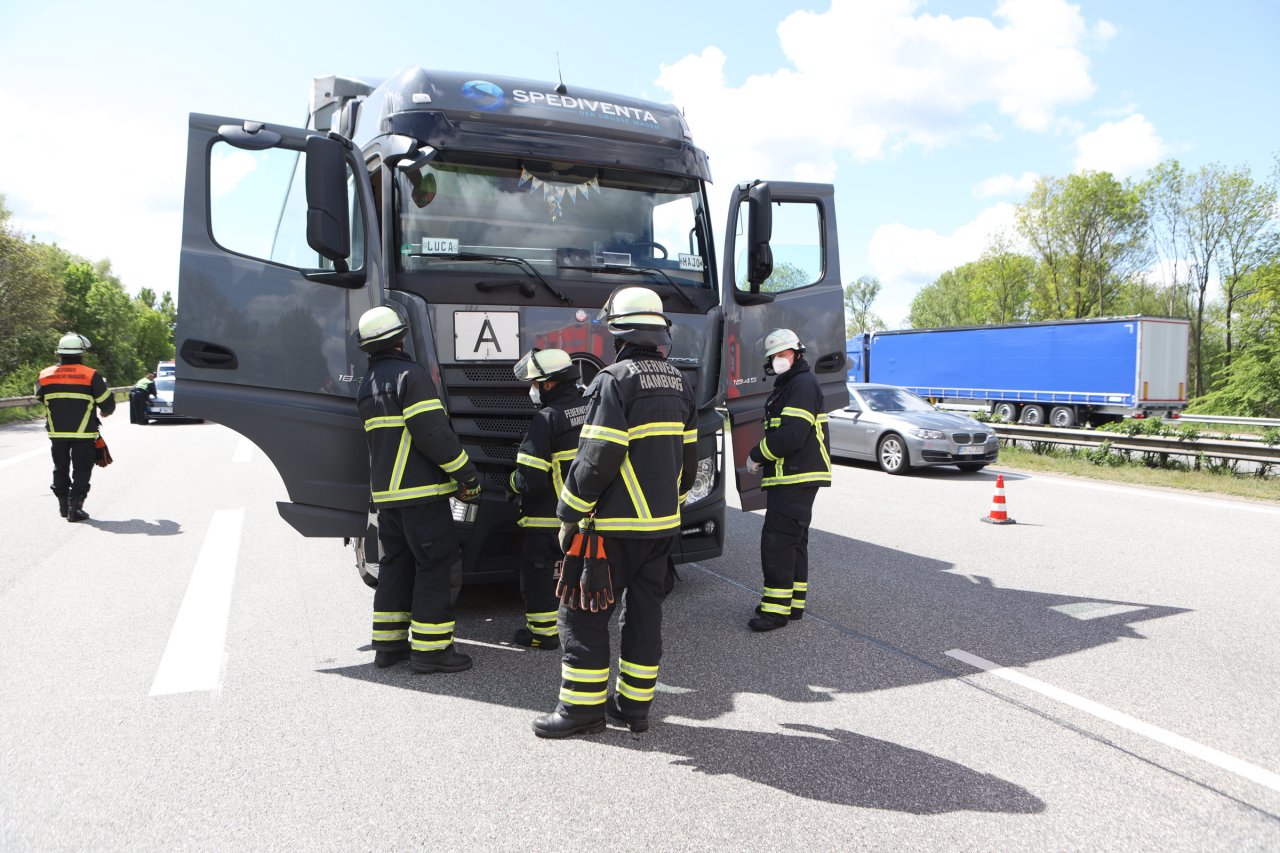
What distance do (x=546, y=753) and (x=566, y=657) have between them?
401mm

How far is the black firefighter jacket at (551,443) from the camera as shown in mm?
4410

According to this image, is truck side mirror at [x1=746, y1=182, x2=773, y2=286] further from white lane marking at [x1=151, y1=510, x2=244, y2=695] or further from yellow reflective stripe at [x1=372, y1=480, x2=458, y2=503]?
white lane marking at [x1=151, y1=510, x2=244, y2=695]

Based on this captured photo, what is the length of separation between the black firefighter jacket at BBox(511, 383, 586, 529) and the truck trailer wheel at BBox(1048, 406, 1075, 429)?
25361 millimetres

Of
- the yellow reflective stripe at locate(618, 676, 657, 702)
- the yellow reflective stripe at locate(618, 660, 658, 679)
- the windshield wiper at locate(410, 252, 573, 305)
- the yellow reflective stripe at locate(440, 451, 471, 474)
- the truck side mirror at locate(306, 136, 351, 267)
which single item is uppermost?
the truck side mirror at locate(306, 136, 351, 267)

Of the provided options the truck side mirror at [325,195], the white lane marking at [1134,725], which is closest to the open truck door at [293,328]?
the truck side mirror at [325,195]

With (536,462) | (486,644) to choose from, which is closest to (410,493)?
(536,462)

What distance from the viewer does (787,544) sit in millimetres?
5273

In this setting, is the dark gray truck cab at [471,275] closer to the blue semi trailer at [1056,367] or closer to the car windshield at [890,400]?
the car windshield at [890,400]

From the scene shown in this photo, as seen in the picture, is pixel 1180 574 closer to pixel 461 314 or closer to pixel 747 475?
pixel 747 475

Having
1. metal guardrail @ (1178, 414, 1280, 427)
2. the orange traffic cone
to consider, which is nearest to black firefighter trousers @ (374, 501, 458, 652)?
the orange traffic cone

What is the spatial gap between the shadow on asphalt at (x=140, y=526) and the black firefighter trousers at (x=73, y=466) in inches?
13.4

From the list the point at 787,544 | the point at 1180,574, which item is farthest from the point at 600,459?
the point at 1180,574

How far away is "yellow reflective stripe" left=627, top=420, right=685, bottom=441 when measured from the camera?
146 inches

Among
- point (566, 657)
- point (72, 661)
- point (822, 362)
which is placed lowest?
point (72, 661)
